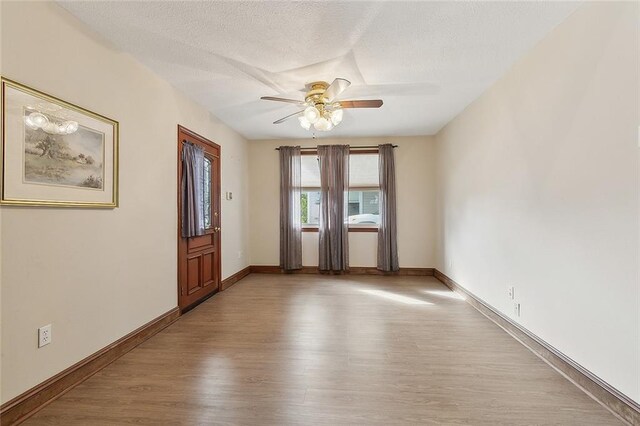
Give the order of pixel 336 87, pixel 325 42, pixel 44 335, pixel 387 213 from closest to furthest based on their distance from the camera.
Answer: pixel 44 335 < pixel 325 42 < pixel 336 87 < pixel 387 213

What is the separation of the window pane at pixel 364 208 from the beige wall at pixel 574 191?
8.15 ft

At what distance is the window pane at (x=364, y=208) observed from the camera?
564 centimetres

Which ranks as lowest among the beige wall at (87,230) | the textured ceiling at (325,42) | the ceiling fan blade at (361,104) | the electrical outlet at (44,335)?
the electrical outlet at (44,335)

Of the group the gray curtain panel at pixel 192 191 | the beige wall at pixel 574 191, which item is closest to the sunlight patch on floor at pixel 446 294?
the beige wall at pixel 574 191

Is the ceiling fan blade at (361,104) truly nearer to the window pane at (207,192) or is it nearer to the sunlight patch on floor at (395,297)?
the window pane at (207,192)

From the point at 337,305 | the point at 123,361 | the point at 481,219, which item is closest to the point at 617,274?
the point at 481,219

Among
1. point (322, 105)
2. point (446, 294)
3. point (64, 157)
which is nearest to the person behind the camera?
point (64, 157)

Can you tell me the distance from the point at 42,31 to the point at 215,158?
2499 mm

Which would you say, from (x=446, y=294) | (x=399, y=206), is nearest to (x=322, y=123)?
(x=399, y=206)

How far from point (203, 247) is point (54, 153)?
2.21 meters

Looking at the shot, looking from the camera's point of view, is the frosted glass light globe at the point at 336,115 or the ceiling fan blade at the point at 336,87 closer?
the ceiling fan blade at the point at 336,87

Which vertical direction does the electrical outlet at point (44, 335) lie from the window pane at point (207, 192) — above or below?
below

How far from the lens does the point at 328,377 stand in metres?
2.10

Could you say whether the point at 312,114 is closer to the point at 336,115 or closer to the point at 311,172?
the point at 336,115
